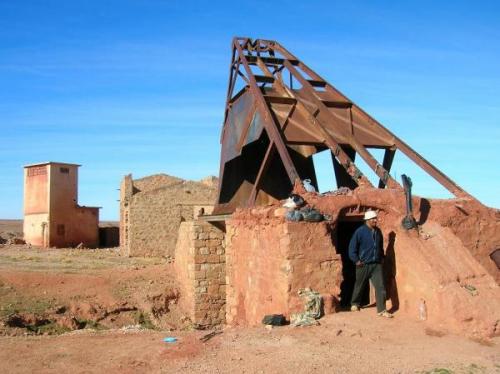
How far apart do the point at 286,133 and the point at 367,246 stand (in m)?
3.41

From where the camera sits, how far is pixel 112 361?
18.8 ft

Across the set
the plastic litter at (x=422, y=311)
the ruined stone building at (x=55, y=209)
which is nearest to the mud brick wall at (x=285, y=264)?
the plastic litter at (x=422, y=311)

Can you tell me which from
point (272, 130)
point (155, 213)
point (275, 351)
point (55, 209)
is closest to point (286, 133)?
point (272, 130)

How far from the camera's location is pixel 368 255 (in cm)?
732

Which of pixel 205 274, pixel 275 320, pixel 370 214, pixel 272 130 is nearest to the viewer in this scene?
pixel 275 320

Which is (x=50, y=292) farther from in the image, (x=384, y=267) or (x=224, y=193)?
(x=384, y=267)

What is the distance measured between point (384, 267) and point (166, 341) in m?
3.32

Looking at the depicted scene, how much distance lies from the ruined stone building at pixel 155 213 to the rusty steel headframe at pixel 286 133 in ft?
35.1

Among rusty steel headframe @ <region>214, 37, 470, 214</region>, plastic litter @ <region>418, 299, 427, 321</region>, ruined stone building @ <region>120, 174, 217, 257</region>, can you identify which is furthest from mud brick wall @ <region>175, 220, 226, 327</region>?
→ ruined stone building @ <region>120, 174, 217, 257</region>

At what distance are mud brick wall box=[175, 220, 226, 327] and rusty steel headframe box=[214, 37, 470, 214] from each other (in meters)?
1.07

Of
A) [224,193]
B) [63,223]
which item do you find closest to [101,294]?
[224,193]

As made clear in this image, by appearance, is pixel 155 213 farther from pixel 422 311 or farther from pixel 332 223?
pixel 422 311

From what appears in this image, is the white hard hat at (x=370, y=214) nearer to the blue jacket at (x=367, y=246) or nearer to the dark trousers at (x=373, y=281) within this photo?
the blue jacket at (x=367, y=246)

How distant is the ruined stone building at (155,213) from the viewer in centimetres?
2402
